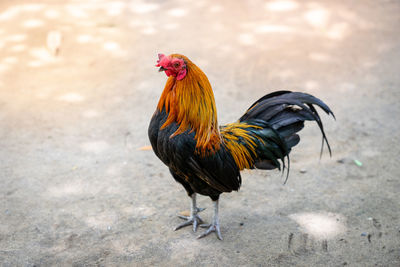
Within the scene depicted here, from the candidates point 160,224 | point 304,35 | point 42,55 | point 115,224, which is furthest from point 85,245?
point 304,35

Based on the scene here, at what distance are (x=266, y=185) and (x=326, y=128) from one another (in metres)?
1.80

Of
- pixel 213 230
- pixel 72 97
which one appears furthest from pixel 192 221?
pixel 72 97

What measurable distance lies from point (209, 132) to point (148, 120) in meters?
2.87

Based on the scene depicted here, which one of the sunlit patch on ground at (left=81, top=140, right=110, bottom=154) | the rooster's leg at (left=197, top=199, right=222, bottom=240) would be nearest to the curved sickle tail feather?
the rooster's leg at (left=197, top=199, right=222, bottom=240)

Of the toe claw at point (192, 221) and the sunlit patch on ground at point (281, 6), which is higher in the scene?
the sunlit patch on ground at point (281, 6)

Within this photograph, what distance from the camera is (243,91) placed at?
717 cm

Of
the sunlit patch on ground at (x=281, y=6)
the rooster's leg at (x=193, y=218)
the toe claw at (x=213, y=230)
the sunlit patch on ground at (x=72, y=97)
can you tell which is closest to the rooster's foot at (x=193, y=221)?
the rooster's leg at (x=193, y=218)

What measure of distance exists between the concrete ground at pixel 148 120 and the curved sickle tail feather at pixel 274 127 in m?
0.88

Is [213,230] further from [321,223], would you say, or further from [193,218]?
[321,223]

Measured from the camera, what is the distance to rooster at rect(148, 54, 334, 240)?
3.67 metres

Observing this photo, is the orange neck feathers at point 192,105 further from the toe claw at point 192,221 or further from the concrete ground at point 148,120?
the concrete ground at point 148,120

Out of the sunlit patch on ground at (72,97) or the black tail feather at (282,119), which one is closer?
the black tail feather at (282,119)

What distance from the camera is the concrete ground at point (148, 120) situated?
424cm

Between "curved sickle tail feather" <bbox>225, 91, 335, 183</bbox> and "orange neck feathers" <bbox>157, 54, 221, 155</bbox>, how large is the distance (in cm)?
41
